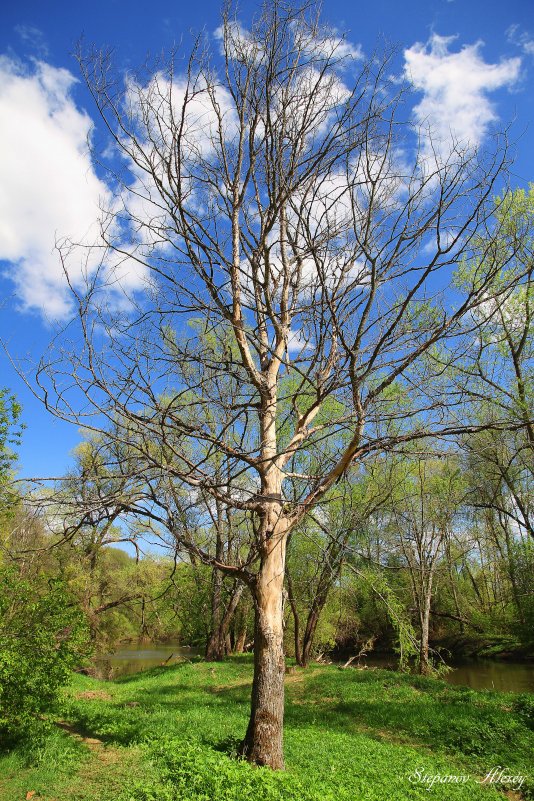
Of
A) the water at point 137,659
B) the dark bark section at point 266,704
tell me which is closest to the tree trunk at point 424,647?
the water at point 137,659

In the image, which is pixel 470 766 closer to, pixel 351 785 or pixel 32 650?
pixel 351 785

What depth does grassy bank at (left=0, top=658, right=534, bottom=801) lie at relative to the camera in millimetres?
4777

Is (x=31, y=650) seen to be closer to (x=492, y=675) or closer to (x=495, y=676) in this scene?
(x=495, y=676)

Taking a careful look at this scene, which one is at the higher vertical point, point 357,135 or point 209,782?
point 357,135

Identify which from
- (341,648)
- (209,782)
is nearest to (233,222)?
(209,782)

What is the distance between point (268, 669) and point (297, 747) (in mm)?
2629

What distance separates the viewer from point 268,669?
4.97m

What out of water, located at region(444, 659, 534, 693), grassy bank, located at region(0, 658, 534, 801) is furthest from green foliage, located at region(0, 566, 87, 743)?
water, located at region(444, 659, 534, 693)

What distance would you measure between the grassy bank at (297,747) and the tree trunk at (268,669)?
8.1 inches

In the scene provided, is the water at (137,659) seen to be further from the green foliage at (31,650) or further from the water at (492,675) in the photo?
the water at (492,675)

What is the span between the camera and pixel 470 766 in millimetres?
6715

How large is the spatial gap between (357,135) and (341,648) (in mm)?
28962

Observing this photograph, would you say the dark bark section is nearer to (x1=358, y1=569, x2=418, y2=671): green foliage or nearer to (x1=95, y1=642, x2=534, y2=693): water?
(x1=358, y1=569, x2=418, y2=671): green foliage

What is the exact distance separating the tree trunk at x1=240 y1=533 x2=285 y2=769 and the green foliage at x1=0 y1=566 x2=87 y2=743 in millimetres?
3646
